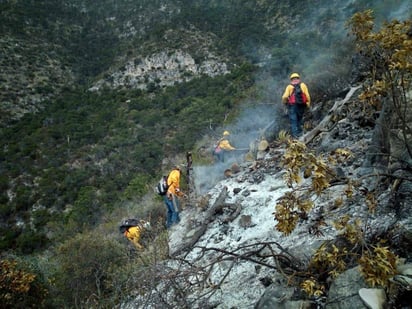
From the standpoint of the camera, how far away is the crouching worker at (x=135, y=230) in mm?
7046

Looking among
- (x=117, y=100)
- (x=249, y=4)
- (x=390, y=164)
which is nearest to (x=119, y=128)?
(x=117, y=100)

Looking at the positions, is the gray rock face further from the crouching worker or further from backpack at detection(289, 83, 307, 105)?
the crouching worker

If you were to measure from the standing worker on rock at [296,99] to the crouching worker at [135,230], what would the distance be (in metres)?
3.47

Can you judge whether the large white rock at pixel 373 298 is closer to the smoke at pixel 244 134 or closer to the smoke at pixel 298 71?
the smoke at pixel 298 71

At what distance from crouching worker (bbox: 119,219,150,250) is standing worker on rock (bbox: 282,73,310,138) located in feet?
11.4

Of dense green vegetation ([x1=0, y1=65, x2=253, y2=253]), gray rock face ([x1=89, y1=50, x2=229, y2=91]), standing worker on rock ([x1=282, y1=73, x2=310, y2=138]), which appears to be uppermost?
gray rock face ([x1=89, y1=50, x2=229, y2=91])

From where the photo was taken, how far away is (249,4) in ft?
136

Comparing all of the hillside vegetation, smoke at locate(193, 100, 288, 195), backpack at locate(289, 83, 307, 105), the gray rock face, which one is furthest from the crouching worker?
the gray rock face

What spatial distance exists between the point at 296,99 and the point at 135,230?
160 inches

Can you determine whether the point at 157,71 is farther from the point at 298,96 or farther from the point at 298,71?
the point at 298,96

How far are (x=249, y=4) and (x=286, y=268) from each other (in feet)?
138

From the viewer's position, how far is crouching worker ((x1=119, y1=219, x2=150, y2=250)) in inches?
277

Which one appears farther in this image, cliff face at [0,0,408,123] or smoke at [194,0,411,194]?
cliff face at [0,0,408,123]

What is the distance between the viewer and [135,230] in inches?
291
